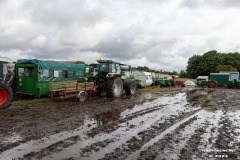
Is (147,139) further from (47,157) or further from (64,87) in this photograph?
(64,87)

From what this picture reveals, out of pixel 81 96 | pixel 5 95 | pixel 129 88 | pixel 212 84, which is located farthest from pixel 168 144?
pixel 212 84

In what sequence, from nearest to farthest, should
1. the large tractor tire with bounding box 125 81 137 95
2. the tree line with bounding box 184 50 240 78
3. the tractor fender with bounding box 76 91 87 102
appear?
the tractor fender with bounding box 76 91 87 102 < the large tractor tire with bounding box 125 81 137 95 < the tree line with bounding box 184 50 240 78

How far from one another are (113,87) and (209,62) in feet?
216

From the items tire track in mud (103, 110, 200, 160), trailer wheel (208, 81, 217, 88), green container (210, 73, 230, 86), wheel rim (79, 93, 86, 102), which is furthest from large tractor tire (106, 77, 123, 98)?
green container (210, 73, 230, 86)

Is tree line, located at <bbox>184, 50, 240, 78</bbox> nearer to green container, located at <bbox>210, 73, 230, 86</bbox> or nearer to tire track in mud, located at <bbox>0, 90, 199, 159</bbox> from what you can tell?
green container, located at <bbox>210, 73, 230, 86</bbox>

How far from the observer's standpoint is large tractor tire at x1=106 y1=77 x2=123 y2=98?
50.1 feet

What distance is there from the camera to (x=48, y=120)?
308 inches

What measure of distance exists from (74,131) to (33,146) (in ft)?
Answer: 4.91

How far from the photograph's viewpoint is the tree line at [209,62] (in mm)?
74750

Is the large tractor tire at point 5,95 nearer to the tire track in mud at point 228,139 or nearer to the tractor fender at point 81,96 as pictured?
the tractor fender at point 81,96

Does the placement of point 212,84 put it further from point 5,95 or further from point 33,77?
point 5,95

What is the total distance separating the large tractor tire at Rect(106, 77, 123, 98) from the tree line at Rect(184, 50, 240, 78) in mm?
63739

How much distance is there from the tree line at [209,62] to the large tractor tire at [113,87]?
63739 mm

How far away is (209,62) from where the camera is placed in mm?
74812
